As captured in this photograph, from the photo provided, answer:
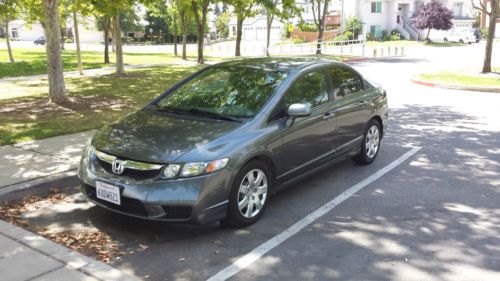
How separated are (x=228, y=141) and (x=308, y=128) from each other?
1.26 meters

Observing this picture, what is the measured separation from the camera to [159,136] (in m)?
4.71

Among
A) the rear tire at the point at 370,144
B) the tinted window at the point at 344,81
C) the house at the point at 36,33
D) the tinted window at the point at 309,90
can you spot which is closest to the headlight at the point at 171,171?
the tinted window at the point at 309,90

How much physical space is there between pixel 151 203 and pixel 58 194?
207cm

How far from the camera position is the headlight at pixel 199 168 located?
14.1 ft

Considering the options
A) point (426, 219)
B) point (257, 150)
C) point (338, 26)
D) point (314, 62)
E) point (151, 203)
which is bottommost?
point (426, 219)

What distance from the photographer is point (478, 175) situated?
254 inches

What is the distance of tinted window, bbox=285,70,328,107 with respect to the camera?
542 cm

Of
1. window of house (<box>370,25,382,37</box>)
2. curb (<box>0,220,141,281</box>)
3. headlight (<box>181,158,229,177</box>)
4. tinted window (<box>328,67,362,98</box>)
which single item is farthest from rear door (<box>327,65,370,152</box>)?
window of house (<box>370,25,382,37</box>)

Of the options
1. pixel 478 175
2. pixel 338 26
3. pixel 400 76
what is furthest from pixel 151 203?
pixel 338 26

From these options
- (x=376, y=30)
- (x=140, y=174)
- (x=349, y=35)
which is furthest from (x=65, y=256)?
(x=376, y=30)

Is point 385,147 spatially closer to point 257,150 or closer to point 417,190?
point 417,190

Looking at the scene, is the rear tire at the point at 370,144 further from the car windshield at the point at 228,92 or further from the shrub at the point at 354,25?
the shrub at the point at 354,25

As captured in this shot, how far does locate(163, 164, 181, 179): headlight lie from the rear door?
7.93 feet

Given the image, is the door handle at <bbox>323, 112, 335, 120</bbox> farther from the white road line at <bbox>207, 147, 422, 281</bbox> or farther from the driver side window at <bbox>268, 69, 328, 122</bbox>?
the white road line at <bbox>207, 147, 422, 281</bbox>
